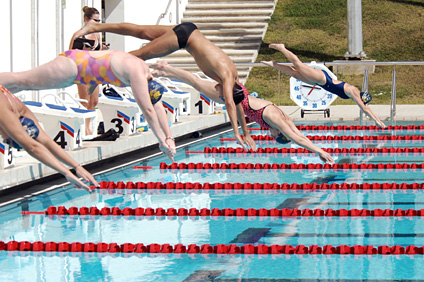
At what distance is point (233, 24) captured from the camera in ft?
66.6

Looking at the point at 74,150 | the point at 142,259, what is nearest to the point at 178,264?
the point at 142,259

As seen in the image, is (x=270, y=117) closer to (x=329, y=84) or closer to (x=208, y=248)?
(x=329, y=84)

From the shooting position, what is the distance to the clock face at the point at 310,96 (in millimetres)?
13695

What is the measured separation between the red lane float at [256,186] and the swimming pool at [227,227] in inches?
0.5

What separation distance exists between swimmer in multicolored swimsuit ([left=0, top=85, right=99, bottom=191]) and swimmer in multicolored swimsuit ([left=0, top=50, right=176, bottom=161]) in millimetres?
714

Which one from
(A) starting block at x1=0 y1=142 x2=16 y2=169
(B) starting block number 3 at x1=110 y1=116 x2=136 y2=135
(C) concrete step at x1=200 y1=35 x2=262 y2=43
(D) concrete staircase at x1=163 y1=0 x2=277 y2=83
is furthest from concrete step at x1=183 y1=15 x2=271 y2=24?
(A) starting block at x1=0 y1=142 x2=16 y2=169

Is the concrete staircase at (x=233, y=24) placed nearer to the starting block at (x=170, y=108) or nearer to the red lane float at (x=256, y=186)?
the starting block at (x=170, y=108)

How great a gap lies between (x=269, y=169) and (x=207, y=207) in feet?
7.45

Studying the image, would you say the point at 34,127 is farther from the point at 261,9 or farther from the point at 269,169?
the point at 261,9

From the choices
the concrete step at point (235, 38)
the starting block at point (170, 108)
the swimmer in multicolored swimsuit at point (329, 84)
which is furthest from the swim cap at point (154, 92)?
the concrete step at point (235, 38)

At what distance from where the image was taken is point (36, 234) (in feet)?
19.9

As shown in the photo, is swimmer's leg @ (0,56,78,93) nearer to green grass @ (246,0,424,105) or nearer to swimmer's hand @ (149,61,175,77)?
swimmer's hand @ (149,61,175,77)

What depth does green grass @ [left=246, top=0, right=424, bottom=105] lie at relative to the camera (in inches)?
704

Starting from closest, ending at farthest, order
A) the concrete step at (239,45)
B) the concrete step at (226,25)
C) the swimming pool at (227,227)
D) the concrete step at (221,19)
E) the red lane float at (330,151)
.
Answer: the swimming pool at (227,227)
the red lane float at (330,151)
the concrete step at (239,45)
the concrete step at (226,25)
the concrete step at (221,19)
